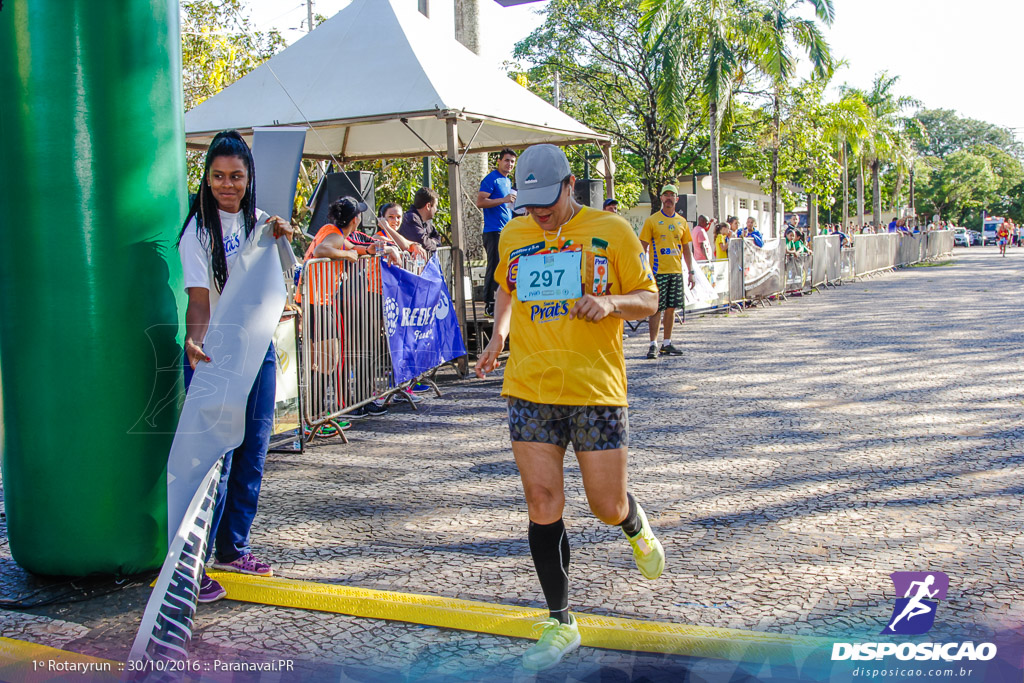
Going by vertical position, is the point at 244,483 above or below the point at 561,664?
above

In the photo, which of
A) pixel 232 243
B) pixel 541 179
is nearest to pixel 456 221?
pixel 232 243

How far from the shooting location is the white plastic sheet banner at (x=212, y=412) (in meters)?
3.41

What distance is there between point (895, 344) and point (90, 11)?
36.4 feet

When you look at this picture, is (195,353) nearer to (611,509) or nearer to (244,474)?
(244,474)

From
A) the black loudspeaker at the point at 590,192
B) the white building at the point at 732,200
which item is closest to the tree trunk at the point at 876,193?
the white building at the point at 732,200

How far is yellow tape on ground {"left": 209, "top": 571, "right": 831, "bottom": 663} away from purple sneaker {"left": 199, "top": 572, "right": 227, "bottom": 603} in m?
0.06

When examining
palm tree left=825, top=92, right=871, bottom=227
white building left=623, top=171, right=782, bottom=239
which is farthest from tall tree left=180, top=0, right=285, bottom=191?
palm tree left=825, top=92, right=871, bottom=227

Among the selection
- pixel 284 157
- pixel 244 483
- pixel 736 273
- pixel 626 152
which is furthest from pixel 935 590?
pixel 626 152

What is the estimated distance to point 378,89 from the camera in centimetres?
1020

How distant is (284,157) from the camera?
4281 millimetres

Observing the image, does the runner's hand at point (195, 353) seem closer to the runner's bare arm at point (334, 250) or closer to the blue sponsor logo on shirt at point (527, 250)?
the blue sponsor logo on shirt at point (527, 250)

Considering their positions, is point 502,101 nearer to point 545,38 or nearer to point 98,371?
point 98,371

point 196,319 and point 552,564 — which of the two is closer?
point 552,564

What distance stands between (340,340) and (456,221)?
10.6 feet
